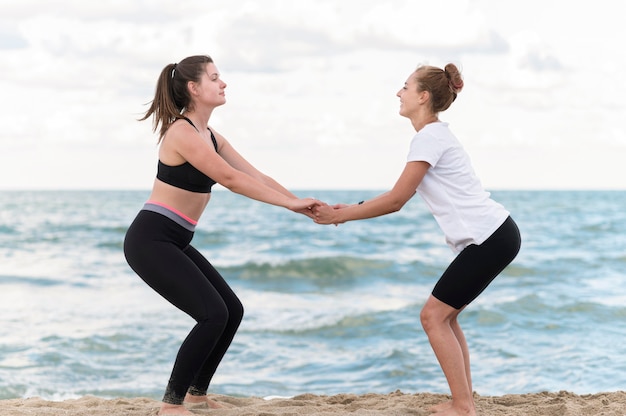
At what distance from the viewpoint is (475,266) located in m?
4.20

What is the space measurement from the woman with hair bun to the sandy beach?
2.10ft

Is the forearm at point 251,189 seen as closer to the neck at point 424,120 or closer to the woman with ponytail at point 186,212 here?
the woman with ponytail at point 186,212

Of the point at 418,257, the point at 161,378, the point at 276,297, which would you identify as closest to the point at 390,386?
the point at 161,378

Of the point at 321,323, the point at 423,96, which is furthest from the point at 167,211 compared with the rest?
the point at 321,323

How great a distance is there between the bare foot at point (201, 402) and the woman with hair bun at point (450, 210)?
1456mm

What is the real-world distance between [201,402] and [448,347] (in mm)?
1606

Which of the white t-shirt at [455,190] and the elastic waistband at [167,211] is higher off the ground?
the white t-shirt at [455,190]

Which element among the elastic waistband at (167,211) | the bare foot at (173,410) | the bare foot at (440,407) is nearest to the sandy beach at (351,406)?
the bare foot at (440,407)

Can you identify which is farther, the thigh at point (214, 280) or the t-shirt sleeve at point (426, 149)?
the thigh at point (214, 280)

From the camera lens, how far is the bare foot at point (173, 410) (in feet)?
14.2

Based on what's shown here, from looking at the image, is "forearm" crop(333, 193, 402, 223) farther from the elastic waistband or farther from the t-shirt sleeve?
the elastic waistband

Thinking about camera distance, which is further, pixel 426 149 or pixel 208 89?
pixel 208 89

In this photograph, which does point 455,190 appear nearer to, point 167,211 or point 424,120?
point 424,120

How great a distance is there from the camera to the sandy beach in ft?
15.3
